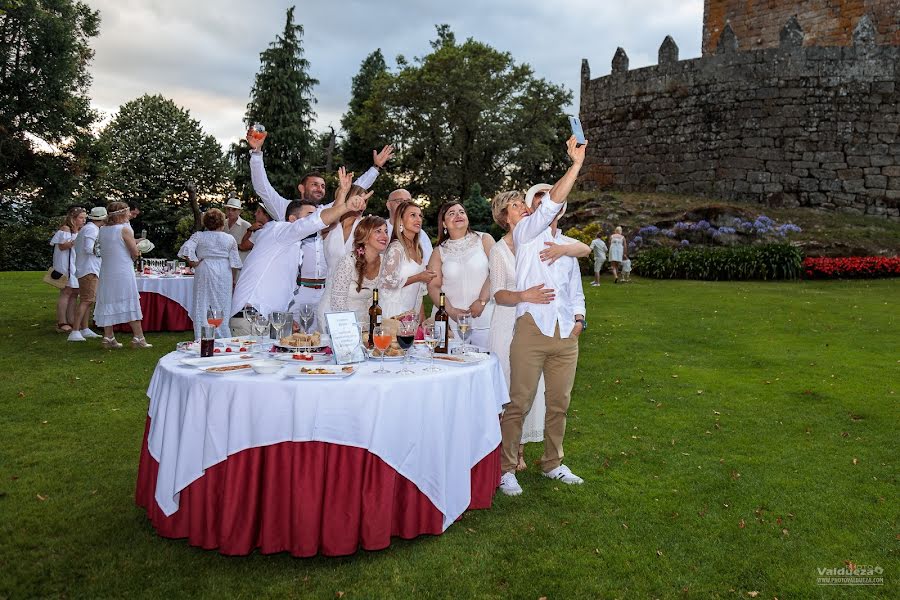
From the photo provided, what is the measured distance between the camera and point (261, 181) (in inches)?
233

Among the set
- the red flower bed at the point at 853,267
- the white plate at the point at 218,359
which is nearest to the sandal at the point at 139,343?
the white plate at the point at 218,359

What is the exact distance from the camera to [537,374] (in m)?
4.34

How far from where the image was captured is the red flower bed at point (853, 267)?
57.3 ft

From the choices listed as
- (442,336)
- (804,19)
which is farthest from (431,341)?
(804,19)

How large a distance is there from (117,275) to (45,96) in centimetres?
1799

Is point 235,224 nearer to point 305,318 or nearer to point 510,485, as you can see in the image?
point 305,318

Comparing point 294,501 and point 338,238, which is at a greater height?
point 338,238

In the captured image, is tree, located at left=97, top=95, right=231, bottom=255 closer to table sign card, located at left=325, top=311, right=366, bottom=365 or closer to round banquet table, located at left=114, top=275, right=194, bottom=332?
round banquet table, located at left=114, top=275, right=194, bottom=332

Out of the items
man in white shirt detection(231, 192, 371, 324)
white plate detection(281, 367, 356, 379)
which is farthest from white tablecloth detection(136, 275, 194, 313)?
white plate detection(281, 367, 356, 379)

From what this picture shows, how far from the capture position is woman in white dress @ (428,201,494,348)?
4.80 m

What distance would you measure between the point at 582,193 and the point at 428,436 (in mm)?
21647

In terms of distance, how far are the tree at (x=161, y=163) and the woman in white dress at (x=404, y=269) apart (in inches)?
1235

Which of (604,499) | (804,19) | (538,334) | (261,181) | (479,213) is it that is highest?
(804,19)

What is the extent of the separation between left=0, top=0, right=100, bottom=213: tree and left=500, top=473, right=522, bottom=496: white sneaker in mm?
23053
